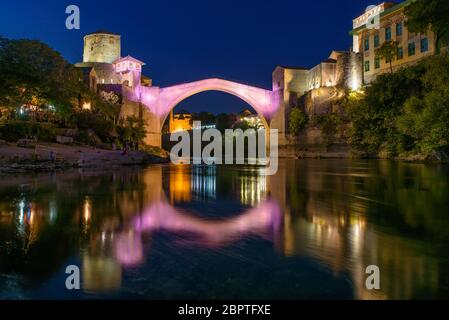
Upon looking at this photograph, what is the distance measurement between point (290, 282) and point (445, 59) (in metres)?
24.1

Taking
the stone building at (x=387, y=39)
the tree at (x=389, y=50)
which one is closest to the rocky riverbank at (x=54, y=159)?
the tree at (x=389, y=50)

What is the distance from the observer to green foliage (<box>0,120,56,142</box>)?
895 inches

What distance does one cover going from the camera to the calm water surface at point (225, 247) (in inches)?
133

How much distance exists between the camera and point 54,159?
20.0 metres

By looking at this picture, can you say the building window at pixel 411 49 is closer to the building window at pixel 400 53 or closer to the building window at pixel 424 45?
the building window at pixel 400 53

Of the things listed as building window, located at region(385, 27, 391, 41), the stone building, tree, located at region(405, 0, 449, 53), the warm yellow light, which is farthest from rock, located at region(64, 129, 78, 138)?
building window, located at region(385, 27, 391, 41)

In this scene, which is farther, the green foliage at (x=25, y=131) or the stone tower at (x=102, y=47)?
the stone tower at (x=102, y=47)

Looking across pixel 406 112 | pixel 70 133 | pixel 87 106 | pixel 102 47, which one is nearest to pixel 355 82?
pixel 406 112

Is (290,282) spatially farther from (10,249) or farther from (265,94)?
(265,94)

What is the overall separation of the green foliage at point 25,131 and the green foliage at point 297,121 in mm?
30962

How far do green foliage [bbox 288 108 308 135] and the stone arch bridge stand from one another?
14.9 ft

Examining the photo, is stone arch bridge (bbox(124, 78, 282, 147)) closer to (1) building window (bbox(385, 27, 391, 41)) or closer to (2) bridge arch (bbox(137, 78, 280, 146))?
(2) bridge arch (bbox(137, 78, 280, 146))

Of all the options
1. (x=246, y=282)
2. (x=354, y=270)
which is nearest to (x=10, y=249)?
(x=246, y=282)

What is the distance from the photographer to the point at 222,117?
277 ft
